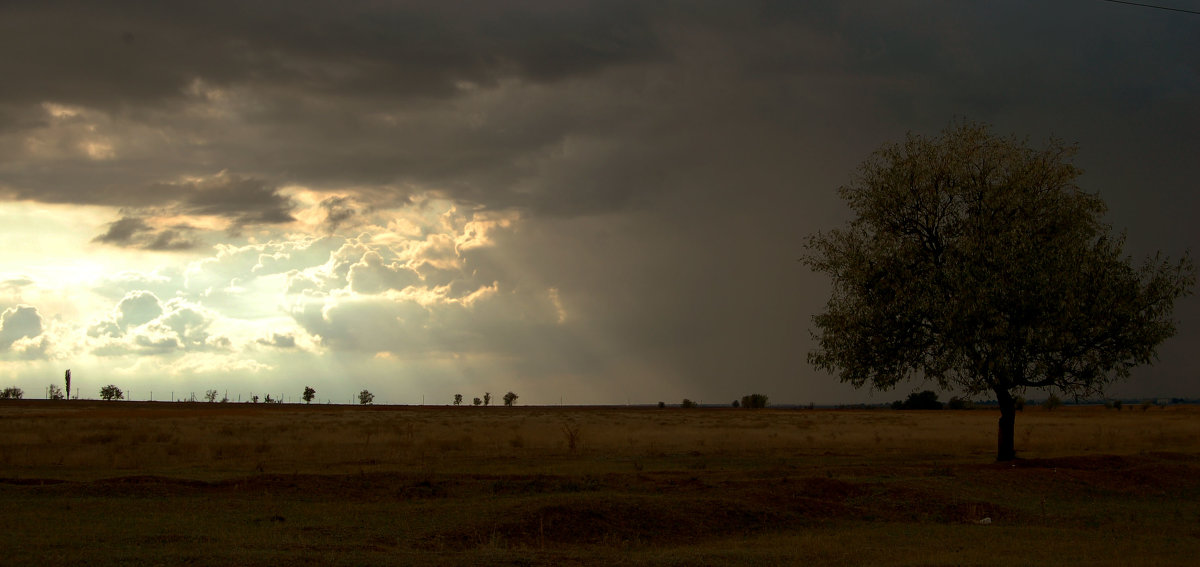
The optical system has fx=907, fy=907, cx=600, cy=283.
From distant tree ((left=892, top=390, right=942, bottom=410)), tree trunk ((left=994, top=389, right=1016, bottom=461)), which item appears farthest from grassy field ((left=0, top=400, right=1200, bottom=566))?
distant tree ((left=892, top=390, right=942, bottom=410))

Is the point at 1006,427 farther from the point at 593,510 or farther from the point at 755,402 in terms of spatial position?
the point at 755,402

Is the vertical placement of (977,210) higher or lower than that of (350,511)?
higher

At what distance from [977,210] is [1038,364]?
5.85 metres

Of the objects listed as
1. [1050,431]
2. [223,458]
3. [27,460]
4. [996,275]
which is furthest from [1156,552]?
[1050,431]

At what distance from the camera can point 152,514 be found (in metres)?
19.6

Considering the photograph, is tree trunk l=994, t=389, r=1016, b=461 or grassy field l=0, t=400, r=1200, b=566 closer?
grassy field l=0, t=400, r=1200, b=566

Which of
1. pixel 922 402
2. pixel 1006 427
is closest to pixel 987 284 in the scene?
pixel 1006 427

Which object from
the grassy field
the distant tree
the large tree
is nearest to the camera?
the grassy field

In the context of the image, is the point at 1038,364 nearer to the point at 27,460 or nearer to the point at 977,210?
the point at 977,210

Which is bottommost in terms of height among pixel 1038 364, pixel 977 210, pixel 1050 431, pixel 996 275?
pixel 1050 431

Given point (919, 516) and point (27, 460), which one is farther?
point (27, 460)

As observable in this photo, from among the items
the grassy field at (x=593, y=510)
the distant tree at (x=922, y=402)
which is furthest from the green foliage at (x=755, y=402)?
the grassy field at (x=593, y=510)

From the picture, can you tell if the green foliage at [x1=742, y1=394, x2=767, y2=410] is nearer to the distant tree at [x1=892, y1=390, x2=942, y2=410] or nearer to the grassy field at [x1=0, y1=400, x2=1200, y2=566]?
the distant tree at [x1=892, y1=390, x2=942, y2=410]

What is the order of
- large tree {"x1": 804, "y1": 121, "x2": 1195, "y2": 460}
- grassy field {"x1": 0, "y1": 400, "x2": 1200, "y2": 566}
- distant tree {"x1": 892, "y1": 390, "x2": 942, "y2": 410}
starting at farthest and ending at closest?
distant tree {"x1": 892, "y1": 390, "x2": 942, "y2": 410}, large tree {"x1": 804, "y1": 121, "x2": 1195, "y2": 460}, grassy field {"x1": 0, "y1": 400, "x2": 1200, "y2": 566}
